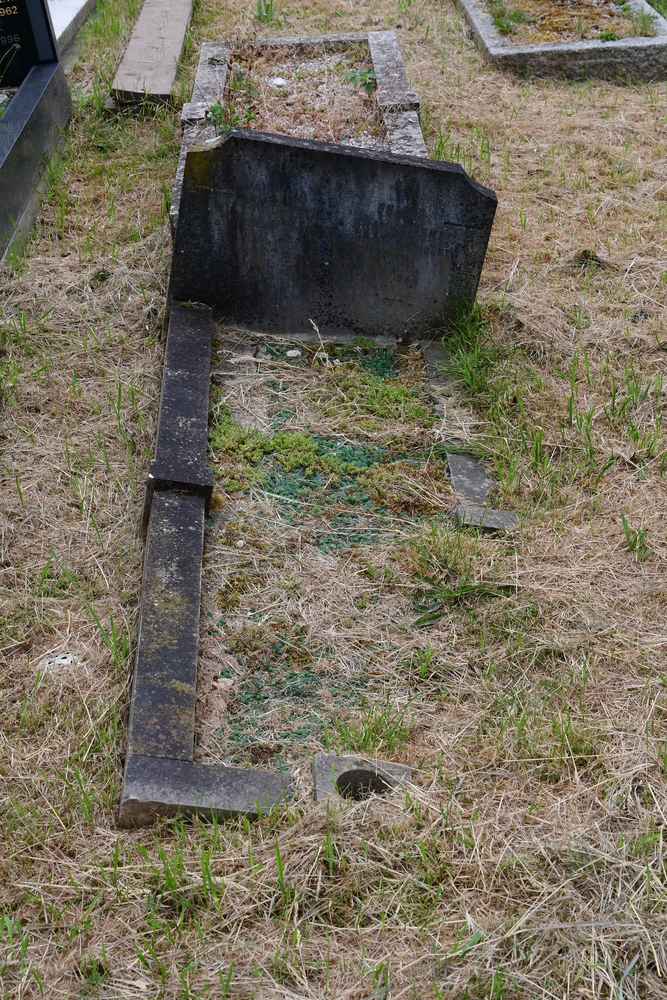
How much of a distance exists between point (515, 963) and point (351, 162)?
2923 millimetres

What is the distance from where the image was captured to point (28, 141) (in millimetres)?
4895

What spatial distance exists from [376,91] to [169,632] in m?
3.88

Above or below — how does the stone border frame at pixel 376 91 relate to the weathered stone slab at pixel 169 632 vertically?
above

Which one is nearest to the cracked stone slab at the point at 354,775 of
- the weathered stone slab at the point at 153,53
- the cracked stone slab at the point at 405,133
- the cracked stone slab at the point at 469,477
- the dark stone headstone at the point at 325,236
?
the cracked stone slab at the point at 469,477

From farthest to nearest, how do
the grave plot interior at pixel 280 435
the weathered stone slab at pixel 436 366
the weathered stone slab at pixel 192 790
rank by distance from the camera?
the weathered stone slab at pixel 436 366, the grave plot interior at pixel 280 435, the weathered stone slab at pixel 192 790

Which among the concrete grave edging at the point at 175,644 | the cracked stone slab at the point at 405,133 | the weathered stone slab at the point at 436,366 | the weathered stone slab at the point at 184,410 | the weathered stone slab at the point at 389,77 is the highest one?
the weathered stone slab at the point at 389,77

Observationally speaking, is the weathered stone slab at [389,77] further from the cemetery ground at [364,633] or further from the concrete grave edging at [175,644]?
the concrete grave edging at [175,644]

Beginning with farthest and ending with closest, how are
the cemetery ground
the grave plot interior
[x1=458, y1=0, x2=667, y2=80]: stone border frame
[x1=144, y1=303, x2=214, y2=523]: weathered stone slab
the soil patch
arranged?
[x1=458, y1=0, x2=667, y2=80]: stone border frame
the soil patch
[x1=144, y1=303, x2=214, y2=523]: weathered stone slab
the grave plot interior
the cemetery ground

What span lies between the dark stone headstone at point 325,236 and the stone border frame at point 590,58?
317 centimetres

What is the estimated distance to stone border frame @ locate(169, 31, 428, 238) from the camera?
179 inches

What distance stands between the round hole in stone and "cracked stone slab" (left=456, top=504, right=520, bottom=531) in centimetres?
107

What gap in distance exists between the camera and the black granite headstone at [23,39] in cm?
519

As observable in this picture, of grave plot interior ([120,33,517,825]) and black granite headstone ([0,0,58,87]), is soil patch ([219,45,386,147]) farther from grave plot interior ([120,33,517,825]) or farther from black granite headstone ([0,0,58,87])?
black granite headstone ([0,0,58,87])

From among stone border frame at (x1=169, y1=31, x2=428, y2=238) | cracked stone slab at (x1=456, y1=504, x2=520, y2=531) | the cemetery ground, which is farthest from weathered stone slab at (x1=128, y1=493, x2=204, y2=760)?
stone border frame at (x1=169, y1=31, x2=428, y2=238)
